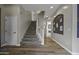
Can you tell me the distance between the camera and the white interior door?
6.84 meters

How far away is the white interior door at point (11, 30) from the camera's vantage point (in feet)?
22.4

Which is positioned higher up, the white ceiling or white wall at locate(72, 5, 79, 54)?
the white ceiling

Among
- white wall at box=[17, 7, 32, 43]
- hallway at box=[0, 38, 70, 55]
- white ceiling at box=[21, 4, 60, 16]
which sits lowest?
hallway at box=[0, 38, 70, 55]

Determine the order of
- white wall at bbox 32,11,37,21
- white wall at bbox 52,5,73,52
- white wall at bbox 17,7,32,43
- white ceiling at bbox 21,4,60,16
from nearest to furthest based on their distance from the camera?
white ceiling at bbox 21,4,60,16, white wall at bbox 52,5,73,52, white wall at bbox 17,7,32,43, white wall at bbox 32,11,37,21

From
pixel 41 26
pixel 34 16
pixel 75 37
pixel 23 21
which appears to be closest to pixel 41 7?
pixel 34 16

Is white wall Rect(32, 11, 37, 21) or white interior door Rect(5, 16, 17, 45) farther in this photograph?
white wall Rect(32, 11, 37, 21)

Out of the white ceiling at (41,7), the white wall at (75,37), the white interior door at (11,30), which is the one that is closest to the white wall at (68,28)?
the white wall at (75,37)

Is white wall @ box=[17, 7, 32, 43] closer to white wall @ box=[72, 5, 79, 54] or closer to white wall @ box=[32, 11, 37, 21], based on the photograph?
white wall @ box=[32, 11, 37, 21]

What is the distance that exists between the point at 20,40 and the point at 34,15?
1622mm

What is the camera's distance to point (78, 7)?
14.3 feet

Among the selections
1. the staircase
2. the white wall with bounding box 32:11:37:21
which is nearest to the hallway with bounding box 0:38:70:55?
the staircase

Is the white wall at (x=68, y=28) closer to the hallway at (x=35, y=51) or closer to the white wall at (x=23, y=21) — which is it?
the hallway at (x=35, y=51)
